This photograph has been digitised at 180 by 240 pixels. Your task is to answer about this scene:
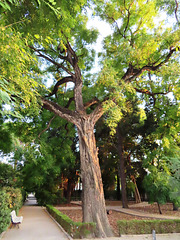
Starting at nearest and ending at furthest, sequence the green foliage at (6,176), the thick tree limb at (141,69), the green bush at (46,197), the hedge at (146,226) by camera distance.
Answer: the hedge at (146,226) < the thick tree limb at (141,69) < the green foliage at (6,176) < the green bush at (46,197)

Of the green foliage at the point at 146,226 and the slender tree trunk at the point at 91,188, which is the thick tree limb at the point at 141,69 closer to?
the slender tree trunk at the point at 91,188

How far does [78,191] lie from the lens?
3538 cm

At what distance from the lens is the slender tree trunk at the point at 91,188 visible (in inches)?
318

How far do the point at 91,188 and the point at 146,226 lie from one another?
9.46 ft

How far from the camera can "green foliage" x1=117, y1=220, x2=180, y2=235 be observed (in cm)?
825

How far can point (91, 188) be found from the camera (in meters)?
8.55

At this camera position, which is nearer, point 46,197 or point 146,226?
point 146,226

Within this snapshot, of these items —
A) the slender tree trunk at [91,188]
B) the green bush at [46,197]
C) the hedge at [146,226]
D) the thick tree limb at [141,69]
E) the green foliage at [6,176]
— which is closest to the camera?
the slender tree trunk at [91,188]

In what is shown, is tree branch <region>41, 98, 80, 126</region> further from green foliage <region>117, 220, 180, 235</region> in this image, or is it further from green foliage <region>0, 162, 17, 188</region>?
green foliage <region>0, 162, 17, 188</region>

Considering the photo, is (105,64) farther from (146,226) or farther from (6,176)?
(6,176)

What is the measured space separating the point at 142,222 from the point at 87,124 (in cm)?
502

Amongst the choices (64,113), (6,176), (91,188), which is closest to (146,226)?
(91,188)

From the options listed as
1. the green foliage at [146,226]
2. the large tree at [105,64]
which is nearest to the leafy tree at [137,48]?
the large tree at [105,64]

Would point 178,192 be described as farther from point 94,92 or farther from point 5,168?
point 5,168
